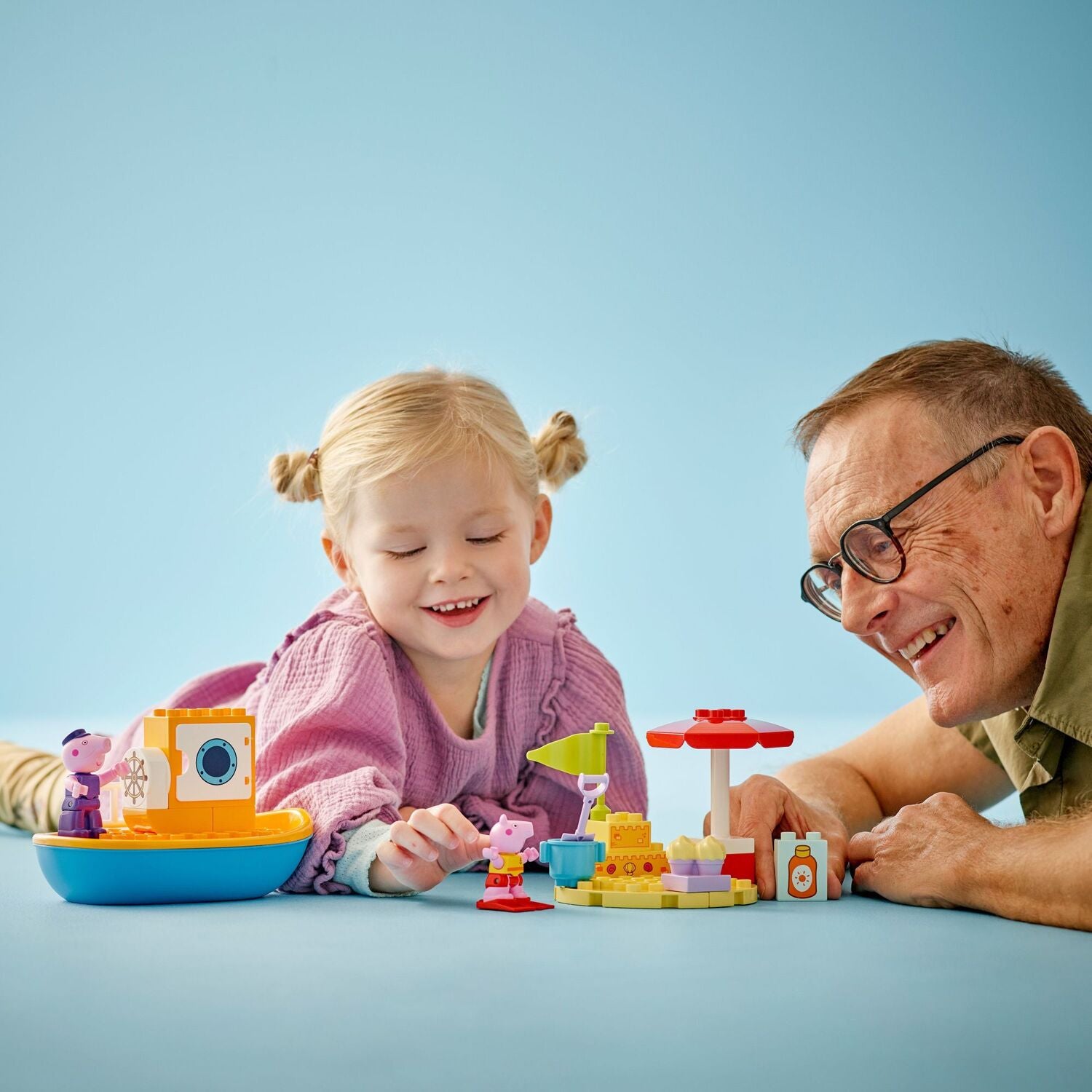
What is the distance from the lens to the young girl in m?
2.17

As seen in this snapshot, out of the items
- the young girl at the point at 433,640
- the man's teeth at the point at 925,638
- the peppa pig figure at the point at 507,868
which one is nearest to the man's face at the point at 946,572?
the man's teeth at the point at 925,638

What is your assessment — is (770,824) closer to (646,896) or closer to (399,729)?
(646,896)

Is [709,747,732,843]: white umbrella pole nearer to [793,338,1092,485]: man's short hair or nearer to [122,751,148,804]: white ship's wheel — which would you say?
[793,338,1092,485]: man's short hair

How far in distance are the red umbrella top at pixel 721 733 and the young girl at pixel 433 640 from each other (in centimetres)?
46

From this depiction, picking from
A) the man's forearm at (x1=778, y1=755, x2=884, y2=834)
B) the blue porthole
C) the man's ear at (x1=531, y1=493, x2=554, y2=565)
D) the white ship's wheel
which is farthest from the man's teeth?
the white ship's wheel

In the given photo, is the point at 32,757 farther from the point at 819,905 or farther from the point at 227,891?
the point at 819,905

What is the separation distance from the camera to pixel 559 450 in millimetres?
2646

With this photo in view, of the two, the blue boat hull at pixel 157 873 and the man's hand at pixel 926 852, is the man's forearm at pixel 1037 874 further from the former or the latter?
the blue boat hull at pixel 157 873

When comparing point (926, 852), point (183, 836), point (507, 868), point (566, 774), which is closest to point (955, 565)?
point (926, 852)

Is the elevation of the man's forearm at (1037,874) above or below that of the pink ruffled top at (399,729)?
below

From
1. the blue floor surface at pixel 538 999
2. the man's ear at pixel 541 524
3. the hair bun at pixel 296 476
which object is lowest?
the blue floor surface at pixel 538 999

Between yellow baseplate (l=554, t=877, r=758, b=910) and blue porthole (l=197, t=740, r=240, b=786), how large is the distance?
47 centimetres

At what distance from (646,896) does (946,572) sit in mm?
574

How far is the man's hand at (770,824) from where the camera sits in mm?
1867
